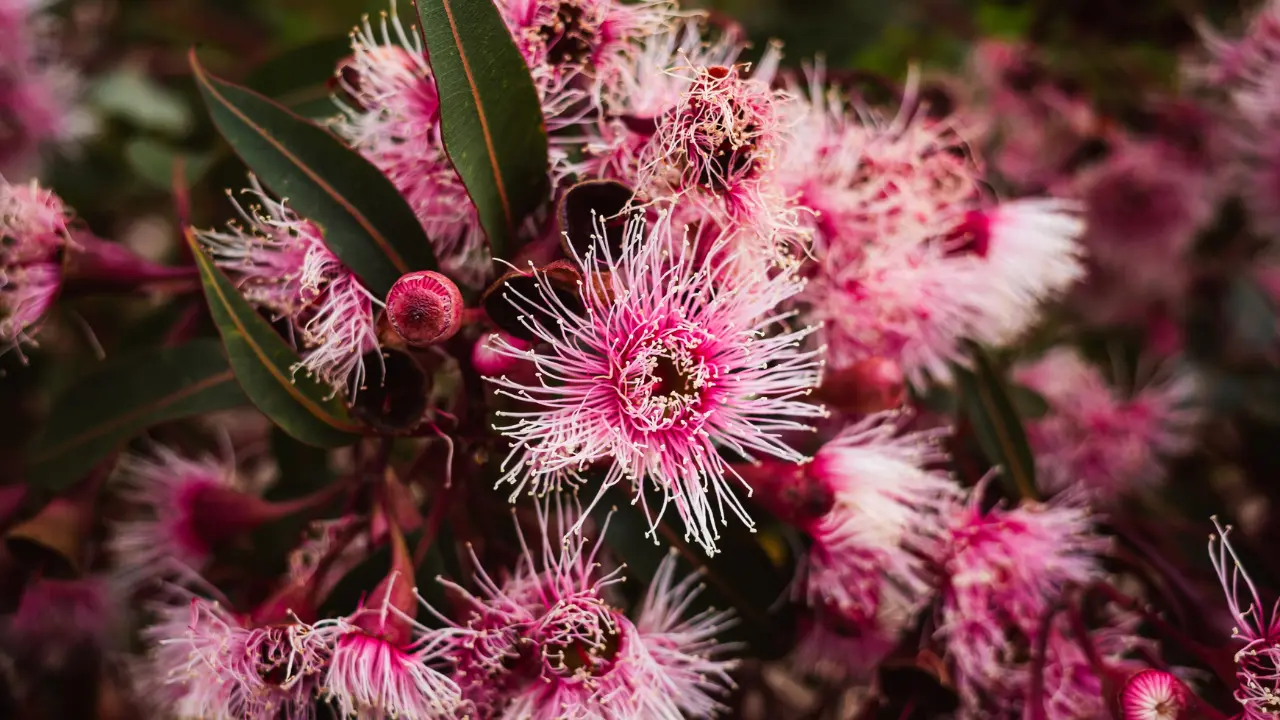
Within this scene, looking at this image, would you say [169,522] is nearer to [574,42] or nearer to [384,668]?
[384,668]

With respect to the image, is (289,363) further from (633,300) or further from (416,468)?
(633,300)

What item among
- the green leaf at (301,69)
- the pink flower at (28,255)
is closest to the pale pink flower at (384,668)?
the pink flower at (28,255)

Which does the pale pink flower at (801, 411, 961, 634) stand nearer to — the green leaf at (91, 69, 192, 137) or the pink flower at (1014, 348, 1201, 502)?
the pink flower at (1014, 348, 1201, 502)

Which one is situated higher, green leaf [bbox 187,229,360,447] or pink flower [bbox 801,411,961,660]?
green leaf [bbox 187,229,360,447]

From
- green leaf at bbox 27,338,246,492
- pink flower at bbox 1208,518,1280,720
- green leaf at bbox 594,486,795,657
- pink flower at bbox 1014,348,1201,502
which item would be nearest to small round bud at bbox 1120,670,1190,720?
pink flower at bbox 1208,518,1280,720

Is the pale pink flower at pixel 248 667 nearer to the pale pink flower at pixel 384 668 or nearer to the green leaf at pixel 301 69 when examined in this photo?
the pale pink flower at pixel 384 668

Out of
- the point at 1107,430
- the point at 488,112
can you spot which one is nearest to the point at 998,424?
the point at 1107,430
